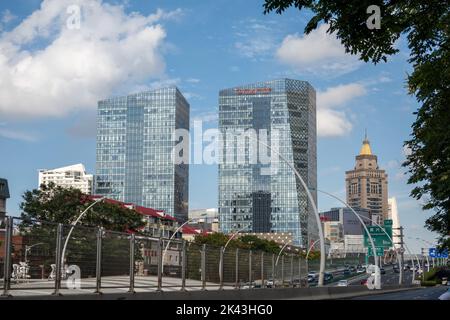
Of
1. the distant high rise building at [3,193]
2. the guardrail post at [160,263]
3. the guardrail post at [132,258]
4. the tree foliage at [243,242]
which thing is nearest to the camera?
the guardrail post at [132,258]

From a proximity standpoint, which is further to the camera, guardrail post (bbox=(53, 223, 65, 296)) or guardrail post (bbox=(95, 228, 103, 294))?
guardrail post (bbox=(95, 228, 103, 294))

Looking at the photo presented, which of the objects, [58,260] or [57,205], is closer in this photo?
[58,260]

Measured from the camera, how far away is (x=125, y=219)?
82.9 m

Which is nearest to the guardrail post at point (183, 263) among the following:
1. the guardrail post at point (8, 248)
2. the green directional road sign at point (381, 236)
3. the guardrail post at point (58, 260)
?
the guardrail post at point (58, 260)

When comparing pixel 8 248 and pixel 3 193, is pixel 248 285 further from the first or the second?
pixel 3 193

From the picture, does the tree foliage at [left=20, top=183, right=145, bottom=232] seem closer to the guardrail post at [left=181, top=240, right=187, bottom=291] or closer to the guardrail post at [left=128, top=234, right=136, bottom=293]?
the guardrail post at [left=181, top=240, right=187, bottom=291]

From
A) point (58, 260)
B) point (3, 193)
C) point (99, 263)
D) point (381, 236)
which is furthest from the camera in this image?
point (3, 193)

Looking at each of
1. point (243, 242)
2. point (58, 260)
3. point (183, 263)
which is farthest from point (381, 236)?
point (243, 242)

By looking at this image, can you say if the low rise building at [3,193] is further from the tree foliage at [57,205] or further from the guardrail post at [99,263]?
the guardrail post at [99,263]

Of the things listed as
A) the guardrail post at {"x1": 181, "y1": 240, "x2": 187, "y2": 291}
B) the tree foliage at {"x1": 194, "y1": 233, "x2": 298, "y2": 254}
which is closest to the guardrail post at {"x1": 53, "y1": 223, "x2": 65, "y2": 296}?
the guardrail post at {"x1": 181, "y1": 240, "x2": 187, "y2": 291}
